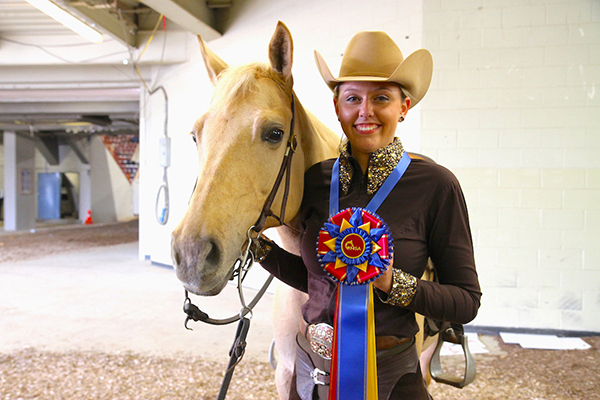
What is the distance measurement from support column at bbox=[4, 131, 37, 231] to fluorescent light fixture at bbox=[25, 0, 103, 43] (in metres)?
8.61

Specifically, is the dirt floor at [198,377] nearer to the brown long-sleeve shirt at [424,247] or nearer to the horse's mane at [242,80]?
the brown long-sleeve shirt at [424,247]

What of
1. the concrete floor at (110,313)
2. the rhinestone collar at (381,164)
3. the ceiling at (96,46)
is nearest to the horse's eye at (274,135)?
the rhinestone collar at (381,164)

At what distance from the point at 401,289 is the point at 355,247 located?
129 millimetres

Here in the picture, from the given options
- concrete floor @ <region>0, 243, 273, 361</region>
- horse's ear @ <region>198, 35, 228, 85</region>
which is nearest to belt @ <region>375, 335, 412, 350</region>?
horse's ear @ <region>198, 35, 228, 85</region>

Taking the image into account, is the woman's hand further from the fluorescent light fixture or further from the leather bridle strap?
the fluorescent light fixture

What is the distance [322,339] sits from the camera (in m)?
0.98

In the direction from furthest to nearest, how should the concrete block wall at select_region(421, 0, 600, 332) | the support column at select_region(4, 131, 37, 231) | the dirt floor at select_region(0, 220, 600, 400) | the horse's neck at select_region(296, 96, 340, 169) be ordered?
the support column at select_region(4, 131, 37, 231) → the concrete block wall at select_region(421, 0, 600, 332) → the dirt floor at select_region(0, 220, 600, 400) → the horse's neck at select_region(296, 96, 340, 169)

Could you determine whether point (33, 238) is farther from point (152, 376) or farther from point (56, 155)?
point (152, 376)

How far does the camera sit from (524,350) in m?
3.09

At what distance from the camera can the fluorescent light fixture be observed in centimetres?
390

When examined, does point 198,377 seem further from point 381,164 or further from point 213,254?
point 381,164

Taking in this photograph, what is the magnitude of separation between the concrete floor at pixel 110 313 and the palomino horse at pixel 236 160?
233cm

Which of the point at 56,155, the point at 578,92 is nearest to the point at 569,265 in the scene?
the point at 578,92

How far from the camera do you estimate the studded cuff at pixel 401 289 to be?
2.74 ft
